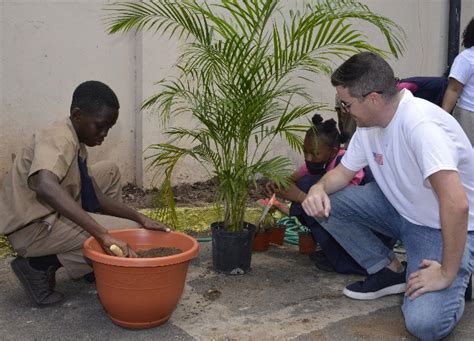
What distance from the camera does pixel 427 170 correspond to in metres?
2.92

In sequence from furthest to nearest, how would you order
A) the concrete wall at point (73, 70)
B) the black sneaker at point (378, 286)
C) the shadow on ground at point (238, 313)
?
the concrete wall at point (73, 70) → the black sneaker at point (378, 286) → the shadow on ground at point (238, 313)

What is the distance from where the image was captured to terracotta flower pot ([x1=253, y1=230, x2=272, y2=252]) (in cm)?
465

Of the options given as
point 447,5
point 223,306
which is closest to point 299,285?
point 223,306

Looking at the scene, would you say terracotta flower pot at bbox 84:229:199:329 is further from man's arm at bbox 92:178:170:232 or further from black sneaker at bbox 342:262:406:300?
black sneaker at bbox 342:262:406:300

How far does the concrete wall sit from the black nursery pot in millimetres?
1548

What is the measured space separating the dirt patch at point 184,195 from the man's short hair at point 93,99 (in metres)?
1.81

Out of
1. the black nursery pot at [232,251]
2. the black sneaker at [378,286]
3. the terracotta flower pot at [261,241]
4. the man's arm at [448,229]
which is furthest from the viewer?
the terracotta flower pot at [261,241]

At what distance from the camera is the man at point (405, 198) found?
9.67 feet

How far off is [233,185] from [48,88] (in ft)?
6.81

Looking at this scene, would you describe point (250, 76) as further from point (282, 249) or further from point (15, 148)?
point (15, 148)

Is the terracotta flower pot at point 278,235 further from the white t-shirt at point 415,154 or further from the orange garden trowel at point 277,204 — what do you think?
the white t-shirt at point 415,154

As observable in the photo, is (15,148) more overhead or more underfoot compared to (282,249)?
more overhead

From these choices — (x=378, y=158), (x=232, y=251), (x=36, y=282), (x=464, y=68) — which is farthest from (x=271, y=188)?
(x=464, y=68)

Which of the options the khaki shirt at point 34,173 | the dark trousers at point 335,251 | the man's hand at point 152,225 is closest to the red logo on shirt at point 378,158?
the dark trousers at point 335,251
